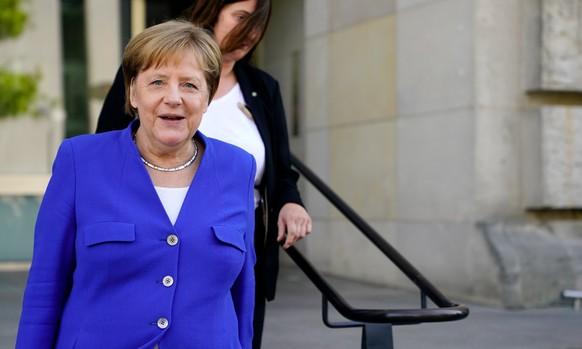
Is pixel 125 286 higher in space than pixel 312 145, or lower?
lower

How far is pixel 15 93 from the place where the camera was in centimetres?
1023

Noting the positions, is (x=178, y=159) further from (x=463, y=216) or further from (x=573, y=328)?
(x=463, y=216)

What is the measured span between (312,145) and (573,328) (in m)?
4.02

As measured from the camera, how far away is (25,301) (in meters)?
1.99

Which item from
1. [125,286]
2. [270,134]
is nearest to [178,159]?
[125,286]

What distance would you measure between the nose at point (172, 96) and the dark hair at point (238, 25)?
0.96 m

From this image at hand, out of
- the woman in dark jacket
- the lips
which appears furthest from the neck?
the lips

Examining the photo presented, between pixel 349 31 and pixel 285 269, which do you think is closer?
pixel 349 31

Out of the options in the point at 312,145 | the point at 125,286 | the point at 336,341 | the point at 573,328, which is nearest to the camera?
the point at 125,286

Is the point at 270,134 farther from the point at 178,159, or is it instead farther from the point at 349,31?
the point at 349,31

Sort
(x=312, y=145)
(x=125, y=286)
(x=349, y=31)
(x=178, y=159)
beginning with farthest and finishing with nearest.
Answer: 1. (x=312, y=145)
2. (x=349, y=31)
3. (x=178, y=159)
4. (x=125, y=286)

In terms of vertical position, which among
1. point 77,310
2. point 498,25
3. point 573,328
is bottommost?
point 573,328

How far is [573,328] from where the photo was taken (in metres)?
6.02

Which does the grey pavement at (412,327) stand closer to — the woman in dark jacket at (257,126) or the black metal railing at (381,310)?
the black metal railing at (381,310)
